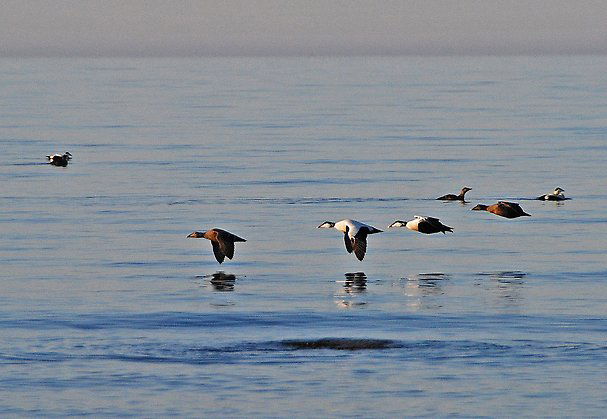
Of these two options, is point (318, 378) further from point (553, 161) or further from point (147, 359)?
point (553, 161)

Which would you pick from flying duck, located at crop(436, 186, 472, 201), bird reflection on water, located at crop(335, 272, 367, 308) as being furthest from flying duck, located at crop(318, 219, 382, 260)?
flying duck, located at crop(436, 186, 472, 201)

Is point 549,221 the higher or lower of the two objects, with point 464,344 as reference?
higher

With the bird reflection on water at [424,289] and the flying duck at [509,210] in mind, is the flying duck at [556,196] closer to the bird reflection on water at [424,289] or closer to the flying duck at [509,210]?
the flying duck at [509,210]

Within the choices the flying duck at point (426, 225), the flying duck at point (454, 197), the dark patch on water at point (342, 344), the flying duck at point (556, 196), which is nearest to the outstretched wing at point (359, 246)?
the flying duck at point (426, 225)

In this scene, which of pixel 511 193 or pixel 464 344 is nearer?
pixel 464 344

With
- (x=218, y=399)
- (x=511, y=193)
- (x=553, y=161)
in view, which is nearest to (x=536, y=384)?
(x=218, y=399)

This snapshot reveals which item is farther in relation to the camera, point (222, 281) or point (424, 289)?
point (222, 281)

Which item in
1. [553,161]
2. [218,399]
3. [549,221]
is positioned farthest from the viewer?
[553,161]

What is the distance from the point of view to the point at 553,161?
6078 cm

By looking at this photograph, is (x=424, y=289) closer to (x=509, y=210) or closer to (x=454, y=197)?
(x=509, y=210)

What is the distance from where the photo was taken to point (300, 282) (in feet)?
111

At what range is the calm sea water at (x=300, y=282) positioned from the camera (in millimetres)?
24312

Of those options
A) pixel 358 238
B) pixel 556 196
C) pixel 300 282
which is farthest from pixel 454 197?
pixel 300 282

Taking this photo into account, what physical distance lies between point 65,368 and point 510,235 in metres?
17.7
